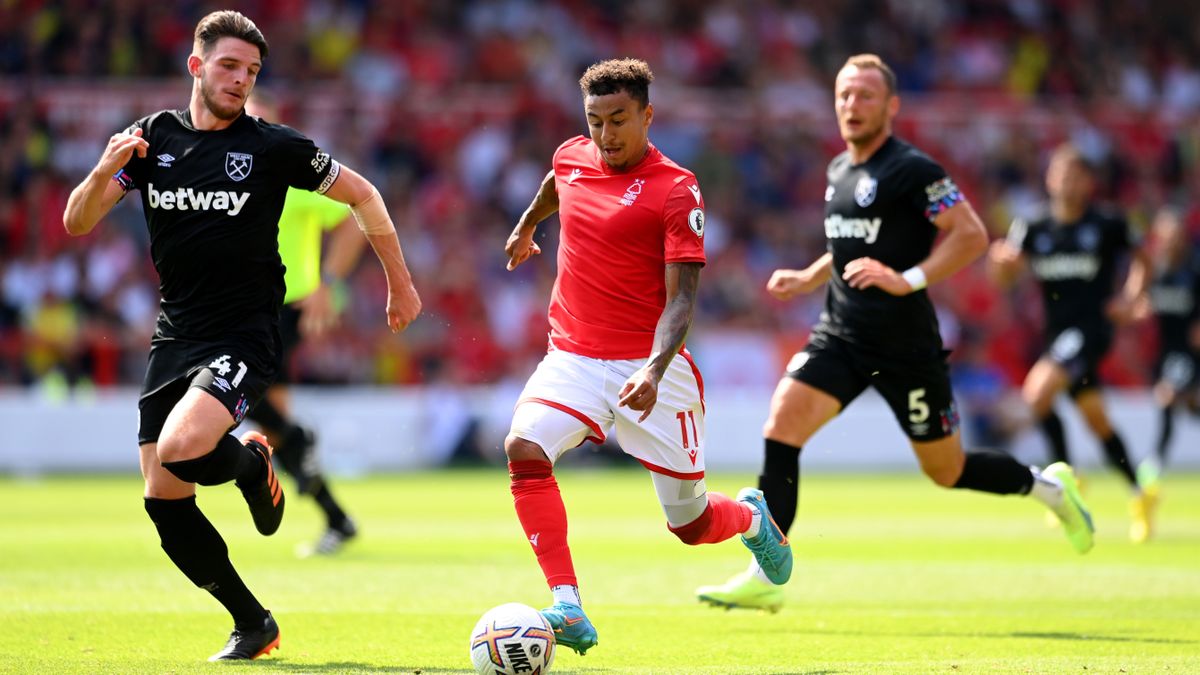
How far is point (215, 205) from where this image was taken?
6379 mm

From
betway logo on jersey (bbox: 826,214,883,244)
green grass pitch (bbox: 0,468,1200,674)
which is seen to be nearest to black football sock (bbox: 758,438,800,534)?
green grass pitch (bbox: 0,468,1200,674)

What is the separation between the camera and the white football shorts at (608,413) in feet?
20.9

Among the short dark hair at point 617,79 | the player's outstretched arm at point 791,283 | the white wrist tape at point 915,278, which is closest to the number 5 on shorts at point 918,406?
the white wrist tape at point 915,278

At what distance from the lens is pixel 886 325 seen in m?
8.22

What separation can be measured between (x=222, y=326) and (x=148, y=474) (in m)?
0.67

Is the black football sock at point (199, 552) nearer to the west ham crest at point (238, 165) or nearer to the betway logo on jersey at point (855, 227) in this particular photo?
the west ham crest at point (238, 165)

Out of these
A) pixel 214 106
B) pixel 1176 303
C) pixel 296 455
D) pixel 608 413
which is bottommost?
pixel 296 455

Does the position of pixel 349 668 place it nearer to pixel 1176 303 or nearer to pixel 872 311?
pixel 872 311

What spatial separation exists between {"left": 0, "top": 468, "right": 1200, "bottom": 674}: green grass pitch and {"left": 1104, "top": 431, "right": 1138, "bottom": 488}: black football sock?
51cm

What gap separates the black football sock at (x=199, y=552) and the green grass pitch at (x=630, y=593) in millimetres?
257

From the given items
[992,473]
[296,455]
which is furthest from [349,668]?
[296,455]

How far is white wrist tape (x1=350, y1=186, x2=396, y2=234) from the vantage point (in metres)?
6.66

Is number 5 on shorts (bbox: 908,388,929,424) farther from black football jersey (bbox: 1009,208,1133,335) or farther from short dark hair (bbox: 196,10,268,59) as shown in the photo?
black football jersey (bbox: 1009,208,1133,335)

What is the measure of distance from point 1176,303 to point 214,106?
12972 mm
